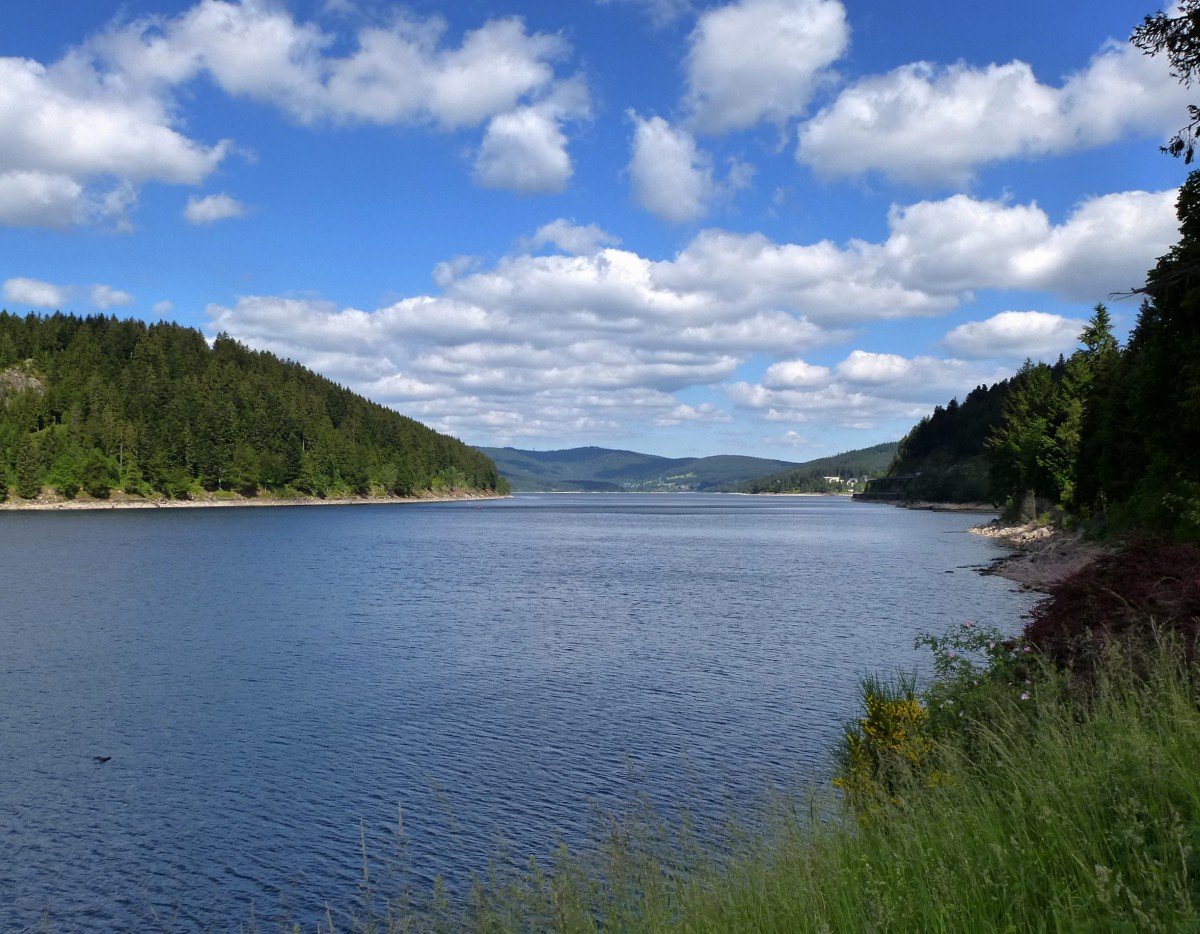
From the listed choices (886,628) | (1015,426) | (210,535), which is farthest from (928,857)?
(1015,426)

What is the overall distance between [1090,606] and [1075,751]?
8.61 metres

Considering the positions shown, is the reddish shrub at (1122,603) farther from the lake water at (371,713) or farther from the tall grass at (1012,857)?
the lake water at (371,713)

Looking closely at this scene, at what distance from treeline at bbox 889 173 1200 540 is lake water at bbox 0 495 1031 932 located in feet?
32.7

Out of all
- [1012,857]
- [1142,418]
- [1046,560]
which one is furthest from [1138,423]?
[1012,857]

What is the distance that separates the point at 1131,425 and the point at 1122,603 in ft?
163

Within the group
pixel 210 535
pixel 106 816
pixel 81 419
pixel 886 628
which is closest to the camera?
pixel 106 816

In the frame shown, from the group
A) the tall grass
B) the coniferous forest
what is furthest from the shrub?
the coniferous forest

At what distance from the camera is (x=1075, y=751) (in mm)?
9156

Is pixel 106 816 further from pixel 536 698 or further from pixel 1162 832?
pixel 1162 832

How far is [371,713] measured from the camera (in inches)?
1065

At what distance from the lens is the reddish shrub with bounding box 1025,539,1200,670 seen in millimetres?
14508

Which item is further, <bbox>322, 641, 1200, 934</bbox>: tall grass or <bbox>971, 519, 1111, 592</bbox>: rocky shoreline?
<bbox>971, 519, 1111, 592</bbox>: rocky shoreline

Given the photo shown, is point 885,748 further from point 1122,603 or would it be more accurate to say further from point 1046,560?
point 1046,560

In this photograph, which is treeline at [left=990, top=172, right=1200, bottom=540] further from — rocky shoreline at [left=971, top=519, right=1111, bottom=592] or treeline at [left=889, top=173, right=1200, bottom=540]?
rocky shoreline at [left=971, top=519, right=1111, bottom=592]
